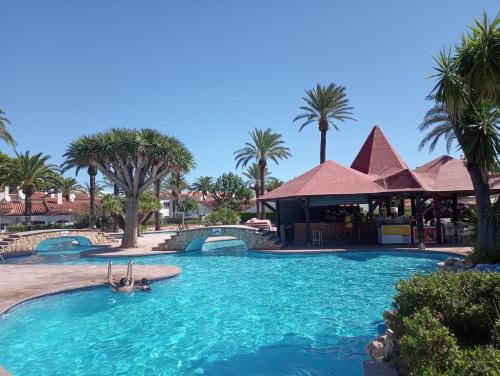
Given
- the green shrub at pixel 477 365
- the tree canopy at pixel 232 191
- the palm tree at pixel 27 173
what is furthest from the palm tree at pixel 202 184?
the green shrub at pixel 477 365

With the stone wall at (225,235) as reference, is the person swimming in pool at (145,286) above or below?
below

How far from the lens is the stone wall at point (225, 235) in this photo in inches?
938

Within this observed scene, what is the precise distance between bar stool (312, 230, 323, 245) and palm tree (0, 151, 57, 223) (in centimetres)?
3384

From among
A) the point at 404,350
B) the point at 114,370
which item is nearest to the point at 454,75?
the point at 404,350

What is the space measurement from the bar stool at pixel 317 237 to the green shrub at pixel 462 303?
1806 cm

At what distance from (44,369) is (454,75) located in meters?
12.8

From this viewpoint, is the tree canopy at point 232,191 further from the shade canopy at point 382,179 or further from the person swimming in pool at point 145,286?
the person swimming in pool at point 145,286

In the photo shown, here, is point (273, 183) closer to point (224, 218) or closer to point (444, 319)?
point (224, 218)

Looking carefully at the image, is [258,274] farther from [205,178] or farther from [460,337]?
[205,178]

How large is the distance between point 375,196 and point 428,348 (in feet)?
71.0

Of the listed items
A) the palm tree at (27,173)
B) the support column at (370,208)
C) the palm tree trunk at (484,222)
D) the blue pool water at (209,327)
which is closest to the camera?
the blue pool water at (209,327)

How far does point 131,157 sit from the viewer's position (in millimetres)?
24672

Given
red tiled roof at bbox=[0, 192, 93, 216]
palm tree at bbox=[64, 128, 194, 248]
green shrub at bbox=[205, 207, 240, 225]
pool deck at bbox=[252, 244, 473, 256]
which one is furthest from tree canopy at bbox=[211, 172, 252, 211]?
pool deck at bbox=[252, 244, 473, 256]

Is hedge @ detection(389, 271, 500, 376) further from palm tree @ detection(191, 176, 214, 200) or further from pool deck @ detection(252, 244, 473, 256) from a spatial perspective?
palm tree @ detection(191, 176, 214, 200)
